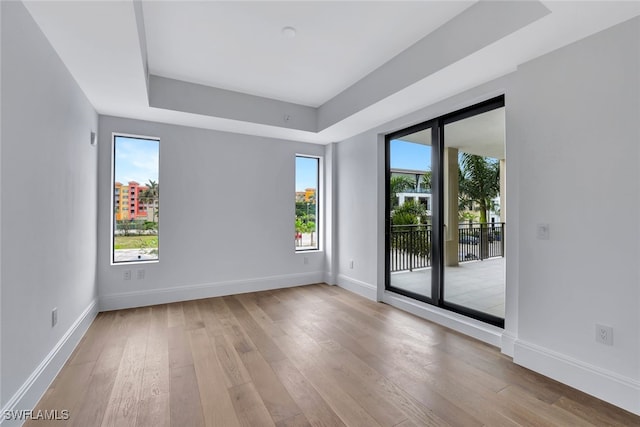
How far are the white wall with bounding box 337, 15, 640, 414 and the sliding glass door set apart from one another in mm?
355

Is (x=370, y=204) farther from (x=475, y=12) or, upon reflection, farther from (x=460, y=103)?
(x=475, y=12)

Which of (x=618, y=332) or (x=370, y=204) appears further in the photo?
(x=370, y=204)

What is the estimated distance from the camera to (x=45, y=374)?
2.03m

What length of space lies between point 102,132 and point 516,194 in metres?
4.57

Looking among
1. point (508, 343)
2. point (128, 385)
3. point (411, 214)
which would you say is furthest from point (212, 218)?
point (508, 343)

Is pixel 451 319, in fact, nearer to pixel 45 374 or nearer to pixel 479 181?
pixel 479 181

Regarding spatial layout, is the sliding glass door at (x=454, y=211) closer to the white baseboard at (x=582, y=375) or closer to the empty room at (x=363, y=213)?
the empty room at (x=363, y=213)

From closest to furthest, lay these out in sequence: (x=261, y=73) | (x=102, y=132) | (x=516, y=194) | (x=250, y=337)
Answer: (x=516, y=194), (x=250, y=337), (x=261, y=73), (x=102, y=132)

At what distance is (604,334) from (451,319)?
1293 mm

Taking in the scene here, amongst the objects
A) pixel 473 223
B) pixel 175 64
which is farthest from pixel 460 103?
pixel 175 64

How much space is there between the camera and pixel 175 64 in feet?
10.2

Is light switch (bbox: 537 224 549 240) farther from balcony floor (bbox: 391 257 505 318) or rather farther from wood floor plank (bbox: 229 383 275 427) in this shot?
wood floor plank (bbox: 229 383 275 427)

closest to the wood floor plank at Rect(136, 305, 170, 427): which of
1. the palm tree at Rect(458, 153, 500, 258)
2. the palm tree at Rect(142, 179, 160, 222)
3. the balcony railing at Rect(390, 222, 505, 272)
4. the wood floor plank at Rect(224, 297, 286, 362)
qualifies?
the wood floor plank at Rect(224, 297, 286, 362)

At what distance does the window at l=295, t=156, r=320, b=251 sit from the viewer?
5.11 metres
